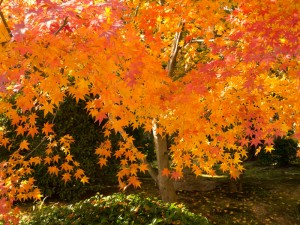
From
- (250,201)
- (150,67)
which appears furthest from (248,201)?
(150,67)

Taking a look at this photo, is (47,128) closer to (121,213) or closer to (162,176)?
(121,213)

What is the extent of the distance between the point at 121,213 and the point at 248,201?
18.4 ft

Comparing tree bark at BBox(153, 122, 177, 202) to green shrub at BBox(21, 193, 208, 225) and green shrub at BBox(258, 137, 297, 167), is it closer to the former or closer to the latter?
green shrub at BBox(21, 193, 208, 225)

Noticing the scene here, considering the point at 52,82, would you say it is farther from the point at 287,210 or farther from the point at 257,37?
the point at 287,210

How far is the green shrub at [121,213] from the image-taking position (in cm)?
440

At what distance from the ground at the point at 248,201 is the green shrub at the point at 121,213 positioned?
3227 millimetres

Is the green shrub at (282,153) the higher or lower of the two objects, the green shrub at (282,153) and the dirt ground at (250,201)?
the higher

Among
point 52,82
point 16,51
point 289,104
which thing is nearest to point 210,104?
point 289,104

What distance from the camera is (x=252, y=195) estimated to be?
377 inches

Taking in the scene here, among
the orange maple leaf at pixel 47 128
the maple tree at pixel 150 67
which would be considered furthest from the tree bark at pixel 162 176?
the orange maple leaf at pixel 47 128

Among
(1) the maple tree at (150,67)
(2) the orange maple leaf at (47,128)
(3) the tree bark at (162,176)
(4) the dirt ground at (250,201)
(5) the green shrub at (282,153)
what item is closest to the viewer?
(1) the maple tree at (150,67)

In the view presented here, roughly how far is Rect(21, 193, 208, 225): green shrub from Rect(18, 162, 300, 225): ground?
3.23m

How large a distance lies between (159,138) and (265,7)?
11.1 ft

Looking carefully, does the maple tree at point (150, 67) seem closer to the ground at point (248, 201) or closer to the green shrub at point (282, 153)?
the ground at point (248, 201)
